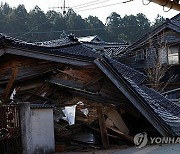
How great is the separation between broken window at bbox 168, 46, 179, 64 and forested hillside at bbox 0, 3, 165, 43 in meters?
14.9

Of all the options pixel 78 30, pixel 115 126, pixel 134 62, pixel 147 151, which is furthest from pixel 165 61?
pixel 78 30

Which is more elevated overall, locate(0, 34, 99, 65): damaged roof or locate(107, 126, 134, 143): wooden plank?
locate(0, 34, 99, 65): damaged roof

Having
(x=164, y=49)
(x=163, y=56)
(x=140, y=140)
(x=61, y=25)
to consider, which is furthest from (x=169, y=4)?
(x=61, y=25)

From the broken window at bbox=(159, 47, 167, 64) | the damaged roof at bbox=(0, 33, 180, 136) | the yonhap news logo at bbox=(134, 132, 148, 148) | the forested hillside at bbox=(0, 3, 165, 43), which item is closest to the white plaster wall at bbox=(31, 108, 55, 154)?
the damaged roof at bbox=(0, 33, 180, 136)

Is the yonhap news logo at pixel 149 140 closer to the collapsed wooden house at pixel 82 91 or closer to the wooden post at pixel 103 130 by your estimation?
the collapsed wooden house at pixel 82 91

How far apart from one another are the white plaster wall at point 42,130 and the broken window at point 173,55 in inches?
794

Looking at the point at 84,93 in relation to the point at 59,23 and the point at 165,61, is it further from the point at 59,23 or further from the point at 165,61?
the point at 59,23

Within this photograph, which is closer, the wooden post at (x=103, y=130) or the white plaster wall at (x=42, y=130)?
the white plaster wall at (x=42, y=130)

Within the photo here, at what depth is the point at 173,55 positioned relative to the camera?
90.7 feet

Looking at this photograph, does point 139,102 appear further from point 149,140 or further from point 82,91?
point 82,91

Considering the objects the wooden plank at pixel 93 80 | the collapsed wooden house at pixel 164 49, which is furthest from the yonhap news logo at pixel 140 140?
the collapsed wooden house at pixel 164 49

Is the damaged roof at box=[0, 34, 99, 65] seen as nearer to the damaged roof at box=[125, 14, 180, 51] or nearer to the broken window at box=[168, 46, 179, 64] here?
the damaged roof at box=[125, 14, 180, 51]

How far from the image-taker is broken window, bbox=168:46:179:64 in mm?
27528

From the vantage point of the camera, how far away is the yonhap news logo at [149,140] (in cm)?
1035
